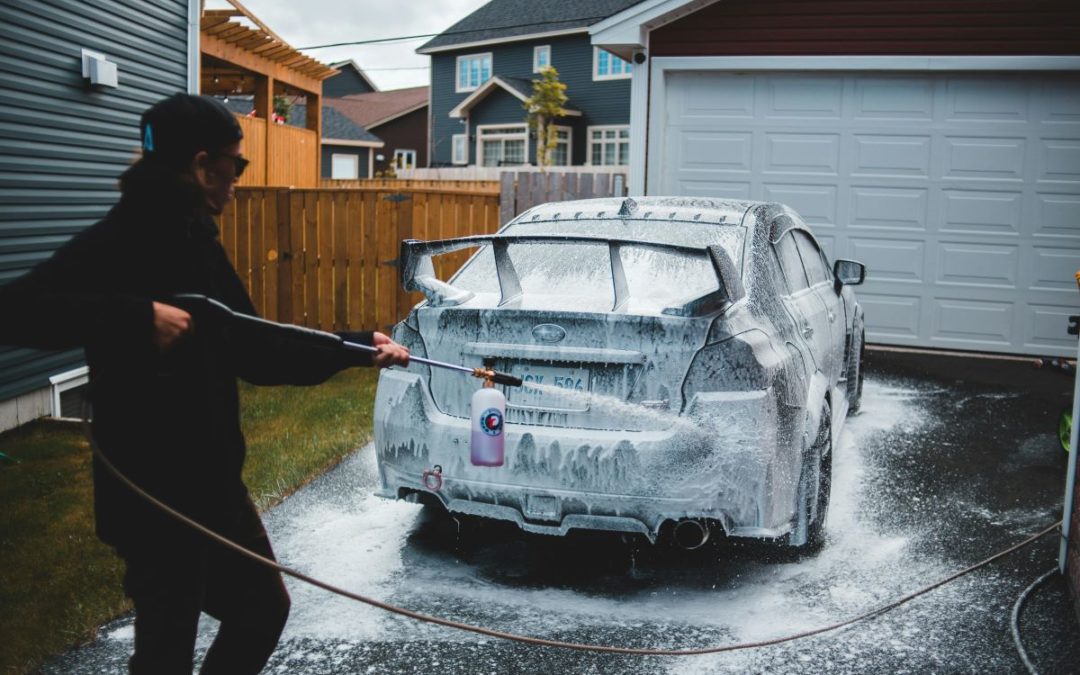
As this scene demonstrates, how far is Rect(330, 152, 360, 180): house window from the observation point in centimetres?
4709

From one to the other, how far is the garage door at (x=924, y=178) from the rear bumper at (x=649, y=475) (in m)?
7.56

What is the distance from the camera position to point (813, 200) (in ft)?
38.6

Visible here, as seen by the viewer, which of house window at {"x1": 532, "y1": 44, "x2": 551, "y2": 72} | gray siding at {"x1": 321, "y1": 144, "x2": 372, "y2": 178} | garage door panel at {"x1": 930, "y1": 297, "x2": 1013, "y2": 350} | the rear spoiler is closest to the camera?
the rear spoiler

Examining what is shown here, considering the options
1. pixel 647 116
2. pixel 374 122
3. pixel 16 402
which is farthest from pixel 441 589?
pixel 374 122

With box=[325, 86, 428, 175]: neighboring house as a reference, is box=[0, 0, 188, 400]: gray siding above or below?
below

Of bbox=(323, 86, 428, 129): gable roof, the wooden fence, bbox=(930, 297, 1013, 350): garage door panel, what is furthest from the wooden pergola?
bbox=(323, 86, 428, 129): gable roof

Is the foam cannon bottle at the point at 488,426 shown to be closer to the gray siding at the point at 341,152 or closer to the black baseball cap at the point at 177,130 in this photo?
the black baseball cap at the point at 177,130

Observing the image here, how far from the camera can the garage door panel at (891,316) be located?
460 inches

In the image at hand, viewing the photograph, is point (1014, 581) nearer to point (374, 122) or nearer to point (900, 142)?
point (900, 142)

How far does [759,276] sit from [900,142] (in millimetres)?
7024

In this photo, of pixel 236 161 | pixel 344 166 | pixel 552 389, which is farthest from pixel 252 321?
pixel 344 166

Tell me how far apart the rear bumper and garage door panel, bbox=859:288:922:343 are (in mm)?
7539

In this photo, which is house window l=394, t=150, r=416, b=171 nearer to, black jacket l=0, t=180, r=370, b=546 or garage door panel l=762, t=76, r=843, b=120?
garage door panel l=762, t=76, r=843, b=120

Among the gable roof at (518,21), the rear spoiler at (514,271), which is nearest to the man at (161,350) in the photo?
the rear spoiler at (514,271)
